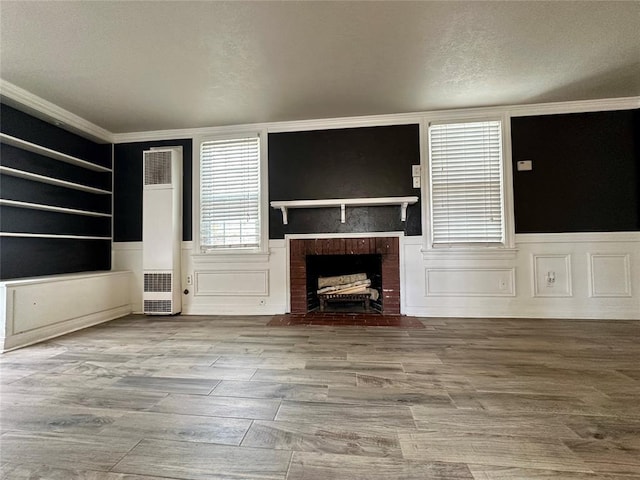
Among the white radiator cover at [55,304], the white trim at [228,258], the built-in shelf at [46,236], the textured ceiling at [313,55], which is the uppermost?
the textured ceiling at [313,55]

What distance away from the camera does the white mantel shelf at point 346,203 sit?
331cm

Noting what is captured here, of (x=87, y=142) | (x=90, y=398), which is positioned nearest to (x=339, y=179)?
(x=90, y=398)

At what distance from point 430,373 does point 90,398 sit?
6.74 ft

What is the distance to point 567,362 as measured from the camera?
6.59ft

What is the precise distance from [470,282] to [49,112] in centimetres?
518

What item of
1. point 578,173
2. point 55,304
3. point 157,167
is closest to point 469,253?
point 578,173

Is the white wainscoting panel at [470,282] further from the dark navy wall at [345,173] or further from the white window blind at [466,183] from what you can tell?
the dark navy wall at [345,173]

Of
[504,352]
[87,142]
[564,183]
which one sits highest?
[87,142]

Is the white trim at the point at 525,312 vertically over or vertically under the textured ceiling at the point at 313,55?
under

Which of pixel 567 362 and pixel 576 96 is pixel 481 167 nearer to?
pixel 576 96

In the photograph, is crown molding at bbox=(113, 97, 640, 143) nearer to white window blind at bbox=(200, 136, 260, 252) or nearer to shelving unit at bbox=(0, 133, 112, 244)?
white window blind at bbox=(200, 136, 260, 252)

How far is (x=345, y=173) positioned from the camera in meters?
3.63

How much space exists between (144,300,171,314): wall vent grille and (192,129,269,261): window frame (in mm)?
714

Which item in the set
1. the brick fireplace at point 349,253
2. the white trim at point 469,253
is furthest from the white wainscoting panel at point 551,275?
the brick fireplace at point 349,253
